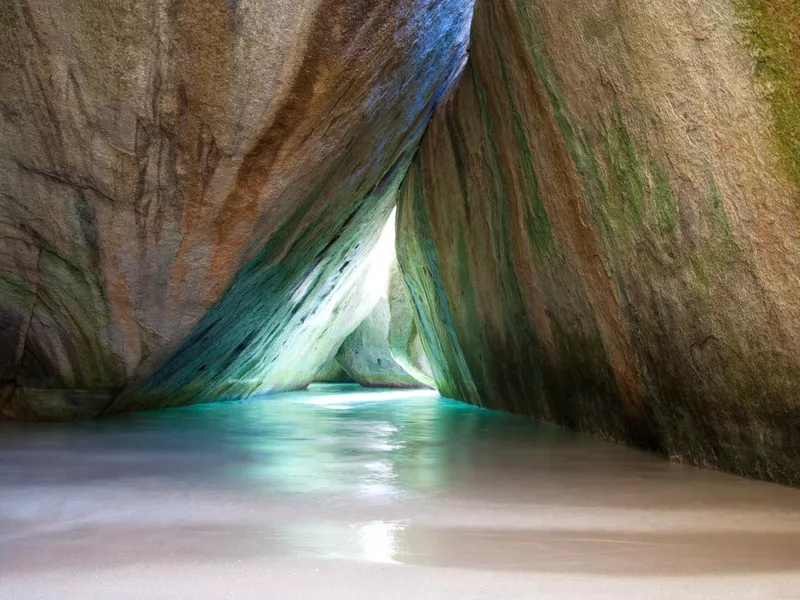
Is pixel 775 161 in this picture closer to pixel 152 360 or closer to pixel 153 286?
pixel 153 286

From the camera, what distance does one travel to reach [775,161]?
3.47m

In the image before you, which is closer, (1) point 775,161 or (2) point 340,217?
(1) point 775,161

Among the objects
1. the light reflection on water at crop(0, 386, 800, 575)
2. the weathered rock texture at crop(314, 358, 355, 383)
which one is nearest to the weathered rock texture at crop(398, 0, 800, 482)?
the light reflection on water at crop(0, 386, 800, 575)

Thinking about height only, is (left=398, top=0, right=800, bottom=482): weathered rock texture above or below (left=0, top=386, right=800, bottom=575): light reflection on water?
above

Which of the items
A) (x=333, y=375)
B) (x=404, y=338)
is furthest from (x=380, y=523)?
(x=333, y=375)

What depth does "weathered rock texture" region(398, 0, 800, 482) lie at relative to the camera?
354 cm

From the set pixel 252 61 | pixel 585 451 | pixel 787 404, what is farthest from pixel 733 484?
pixel 252 61

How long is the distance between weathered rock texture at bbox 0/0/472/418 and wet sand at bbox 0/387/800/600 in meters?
1.39

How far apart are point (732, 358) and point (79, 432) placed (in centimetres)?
525

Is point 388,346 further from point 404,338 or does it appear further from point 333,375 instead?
point 333,375

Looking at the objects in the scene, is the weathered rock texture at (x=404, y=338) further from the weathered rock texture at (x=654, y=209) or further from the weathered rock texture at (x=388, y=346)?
the weathered rock texture at (x=654, y=209)

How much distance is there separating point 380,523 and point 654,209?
8.24 ft

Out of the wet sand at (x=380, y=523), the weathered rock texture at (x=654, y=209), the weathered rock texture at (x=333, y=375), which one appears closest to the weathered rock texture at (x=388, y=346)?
the weathered rock texture at (x=333, y=375)

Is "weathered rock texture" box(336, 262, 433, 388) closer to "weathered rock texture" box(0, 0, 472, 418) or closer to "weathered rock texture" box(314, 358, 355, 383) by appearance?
"weathered rock texture" box(314, 358, 355, 383)
